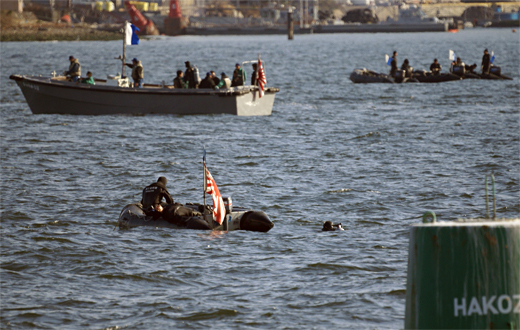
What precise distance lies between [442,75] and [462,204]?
106 feet

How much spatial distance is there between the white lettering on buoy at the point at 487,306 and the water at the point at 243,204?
4.14 m

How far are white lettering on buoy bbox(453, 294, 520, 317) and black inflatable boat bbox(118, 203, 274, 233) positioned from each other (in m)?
8.96

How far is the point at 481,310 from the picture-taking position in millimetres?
5645

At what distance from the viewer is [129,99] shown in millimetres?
30109

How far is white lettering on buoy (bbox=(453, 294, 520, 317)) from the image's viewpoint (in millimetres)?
5648

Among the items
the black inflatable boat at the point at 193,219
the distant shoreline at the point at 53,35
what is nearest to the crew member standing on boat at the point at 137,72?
the black inflatable boat at the point at 193,219

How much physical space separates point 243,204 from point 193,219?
2834mm

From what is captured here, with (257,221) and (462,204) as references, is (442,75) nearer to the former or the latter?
(462,204)

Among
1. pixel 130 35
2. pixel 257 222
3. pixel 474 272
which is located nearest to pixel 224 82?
pixel 130 35

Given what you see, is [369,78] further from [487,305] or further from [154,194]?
[487,305]

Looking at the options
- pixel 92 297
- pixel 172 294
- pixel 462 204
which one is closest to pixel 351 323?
pixel 172 294

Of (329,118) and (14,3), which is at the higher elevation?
(14,3)

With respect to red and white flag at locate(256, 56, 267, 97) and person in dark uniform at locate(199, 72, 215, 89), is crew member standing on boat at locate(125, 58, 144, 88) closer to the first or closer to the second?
person in dark uniform at locate(199, 72, 215, 89)

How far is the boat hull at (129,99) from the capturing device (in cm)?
2995
